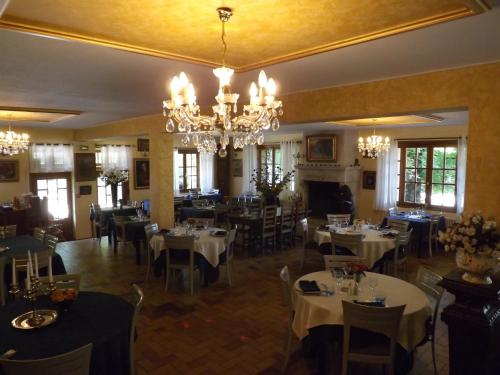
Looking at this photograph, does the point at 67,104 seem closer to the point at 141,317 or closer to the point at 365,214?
the point at 141,317

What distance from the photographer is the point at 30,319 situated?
109 inches

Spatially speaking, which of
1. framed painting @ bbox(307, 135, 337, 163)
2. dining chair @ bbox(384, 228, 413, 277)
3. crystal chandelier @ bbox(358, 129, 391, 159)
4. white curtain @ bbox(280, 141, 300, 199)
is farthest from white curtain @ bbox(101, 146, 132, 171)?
dining chair @ bbox(384, 228, 413, 277)

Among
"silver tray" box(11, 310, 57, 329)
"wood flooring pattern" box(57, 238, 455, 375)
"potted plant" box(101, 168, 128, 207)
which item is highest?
"potted plant" box(101, 168, 128, 207)

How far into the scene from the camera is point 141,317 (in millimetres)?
4582

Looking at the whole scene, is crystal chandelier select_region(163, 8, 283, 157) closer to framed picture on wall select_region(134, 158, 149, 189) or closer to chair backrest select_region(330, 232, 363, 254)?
chair backrest select_region(330, 232, 363, 254)

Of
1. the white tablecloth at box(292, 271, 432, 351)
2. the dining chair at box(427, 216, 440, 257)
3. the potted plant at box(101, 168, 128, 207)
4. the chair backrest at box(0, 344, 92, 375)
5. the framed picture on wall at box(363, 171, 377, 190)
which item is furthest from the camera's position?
the framed picture on wall at box(363, 171, 377, 190)

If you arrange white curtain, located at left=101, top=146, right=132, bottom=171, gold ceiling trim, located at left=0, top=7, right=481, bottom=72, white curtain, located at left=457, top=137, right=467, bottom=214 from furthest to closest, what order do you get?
white curtain, located at left=101, top=146, right=132, bottom=171
white curtain, located at left=457, top=137, right=467, bottom=214
gold ceiling trim, located at left=0, top=7, right=481, bottom=72

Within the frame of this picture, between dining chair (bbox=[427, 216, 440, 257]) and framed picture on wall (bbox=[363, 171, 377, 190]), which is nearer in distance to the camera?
dining chair (bbox=[427, 216, 440, 257])

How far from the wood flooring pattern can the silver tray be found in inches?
40.8

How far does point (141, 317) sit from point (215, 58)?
328 cm

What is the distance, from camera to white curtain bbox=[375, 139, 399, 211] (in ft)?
32.4

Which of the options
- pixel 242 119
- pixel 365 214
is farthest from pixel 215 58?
pixel 365 214

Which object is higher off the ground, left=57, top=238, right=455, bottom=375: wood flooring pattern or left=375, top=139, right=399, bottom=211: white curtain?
left=375, top=139, right=399, bottom=211: white curtain

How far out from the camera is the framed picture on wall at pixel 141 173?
456 inches
